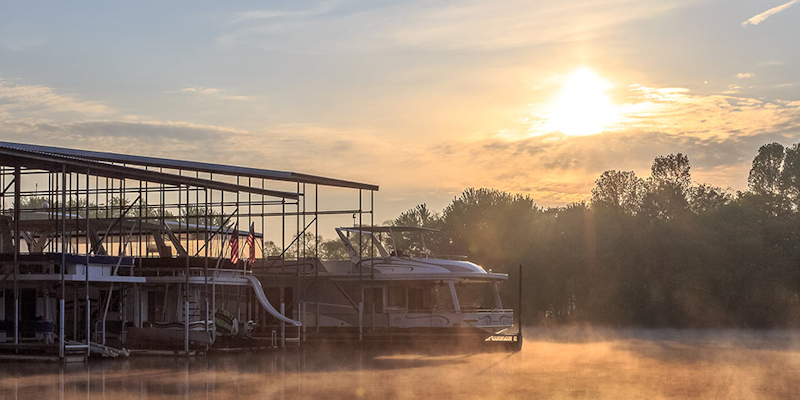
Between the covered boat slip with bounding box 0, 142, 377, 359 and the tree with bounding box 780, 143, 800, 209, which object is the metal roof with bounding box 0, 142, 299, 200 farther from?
the tree with bounding box 780, 143, 800, 209

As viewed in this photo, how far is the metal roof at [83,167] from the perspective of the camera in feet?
96.6

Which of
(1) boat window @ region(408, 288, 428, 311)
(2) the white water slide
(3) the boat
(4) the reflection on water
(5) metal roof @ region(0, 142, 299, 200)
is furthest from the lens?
(1) boat window @ region(408, 288, 428, 311)

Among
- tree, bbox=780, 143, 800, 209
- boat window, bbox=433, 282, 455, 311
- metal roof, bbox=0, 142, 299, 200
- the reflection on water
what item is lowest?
the reflection on water

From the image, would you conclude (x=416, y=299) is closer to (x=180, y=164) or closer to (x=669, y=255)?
(x=180, y=164)

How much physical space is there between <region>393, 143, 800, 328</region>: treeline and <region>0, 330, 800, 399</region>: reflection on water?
72.7ft

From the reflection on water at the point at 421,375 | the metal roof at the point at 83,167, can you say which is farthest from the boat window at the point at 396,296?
the metal roof at the point at 83,167

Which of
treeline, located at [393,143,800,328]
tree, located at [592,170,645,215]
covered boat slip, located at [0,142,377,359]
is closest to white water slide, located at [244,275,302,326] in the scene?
covered boat slip, located at [0,142,377,359]

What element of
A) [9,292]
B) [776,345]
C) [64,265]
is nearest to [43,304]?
[9,292]

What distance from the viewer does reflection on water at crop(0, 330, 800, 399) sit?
955 inches

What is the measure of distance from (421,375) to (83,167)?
12.3 m

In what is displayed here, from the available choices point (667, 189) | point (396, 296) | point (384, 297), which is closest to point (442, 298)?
point (396, 296)

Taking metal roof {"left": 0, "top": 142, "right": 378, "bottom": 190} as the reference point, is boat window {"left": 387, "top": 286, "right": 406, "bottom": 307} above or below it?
below

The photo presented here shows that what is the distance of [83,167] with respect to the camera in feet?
105

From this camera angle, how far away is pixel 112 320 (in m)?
36.7
